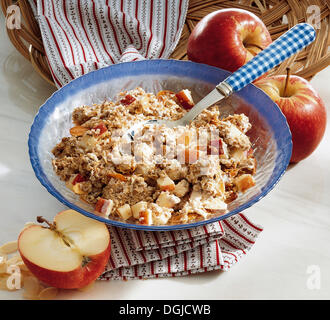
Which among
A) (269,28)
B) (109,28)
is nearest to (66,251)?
(109,28)

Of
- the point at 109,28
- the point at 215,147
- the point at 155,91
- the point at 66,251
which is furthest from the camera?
the point at 109,28

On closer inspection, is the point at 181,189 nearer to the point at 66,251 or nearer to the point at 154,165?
the point at 154,165

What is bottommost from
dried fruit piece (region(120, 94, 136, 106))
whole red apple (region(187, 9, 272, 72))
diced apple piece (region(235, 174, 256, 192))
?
diced apple piece (region(235, 174, 256, 192))

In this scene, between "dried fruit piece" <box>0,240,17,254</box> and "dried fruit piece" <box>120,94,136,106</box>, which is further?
"dried fruit piece" <box>120,94,136,106</box>

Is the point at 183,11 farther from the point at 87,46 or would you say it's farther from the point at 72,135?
the point at 72,135

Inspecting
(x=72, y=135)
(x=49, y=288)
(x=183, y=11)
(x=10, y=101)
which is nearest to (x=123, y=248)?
(x=49, y=288)

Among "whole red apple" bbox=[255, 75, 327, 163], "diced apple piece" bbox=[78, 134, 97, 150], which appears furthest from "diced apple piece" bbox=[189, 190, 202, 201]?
"whole red apple" bbox=[255, 75, 327, 163]

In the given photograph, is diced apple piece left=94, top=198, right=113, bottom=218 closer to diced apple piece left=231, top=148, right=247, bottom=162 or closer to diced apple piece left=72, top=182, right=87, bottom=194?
diced apple piece left=72, top=182, right=87, bottom=194
